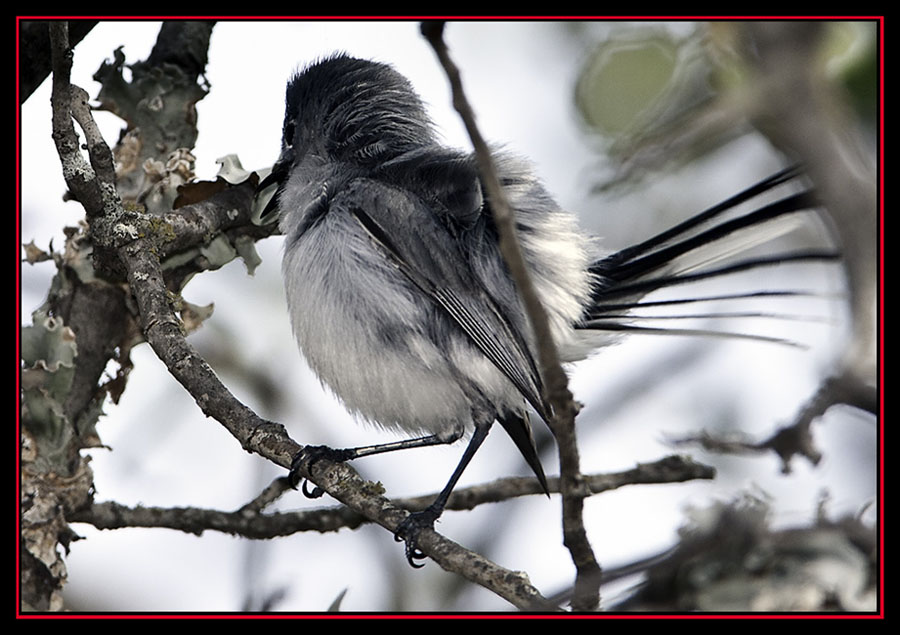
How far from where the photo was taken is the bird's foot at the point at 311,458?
2045 mm

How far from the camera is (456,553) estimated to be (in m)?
1.75

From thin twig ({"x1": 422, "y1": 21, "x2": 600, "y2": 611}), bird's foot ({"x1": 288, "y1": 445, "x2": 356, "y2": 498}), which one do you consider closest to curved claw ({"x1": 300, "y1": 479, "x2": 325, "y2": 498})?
bird's foot ({"x1": 288, "y1": 445, "x2": 356, "y2": 498})

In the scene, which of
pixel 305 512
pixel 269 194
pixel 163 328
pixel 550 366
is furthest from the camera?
pixel 269 194

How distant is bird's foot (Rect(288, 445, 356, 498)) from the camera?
204cm

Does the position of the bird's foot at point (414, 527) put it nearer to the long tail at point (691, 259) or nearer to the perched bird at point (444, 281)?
the perched bird at point (444, 281)

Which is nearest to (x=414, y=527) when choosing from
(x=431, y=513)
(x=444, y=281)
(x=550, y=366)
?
(x=431, y=513)

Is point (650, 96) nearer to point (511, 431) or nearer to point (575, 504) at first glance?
point (575, 504)

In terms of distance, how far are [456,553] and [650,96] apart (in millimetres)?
946

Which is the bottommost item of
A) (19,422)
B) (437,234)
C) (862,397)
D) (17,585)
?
(17,585)

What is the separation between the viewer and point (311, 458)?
2.15 m

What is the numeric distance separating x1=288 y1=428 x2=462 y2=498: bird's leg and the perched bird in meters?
0.01

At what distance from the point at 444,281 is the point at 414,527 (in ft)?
2.06

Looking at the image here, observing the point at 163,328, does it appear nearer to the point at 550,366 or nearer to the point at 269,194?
the point at 269,194

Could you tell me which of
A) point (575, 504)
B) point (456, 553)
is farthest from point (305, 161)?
point (575, 504)
